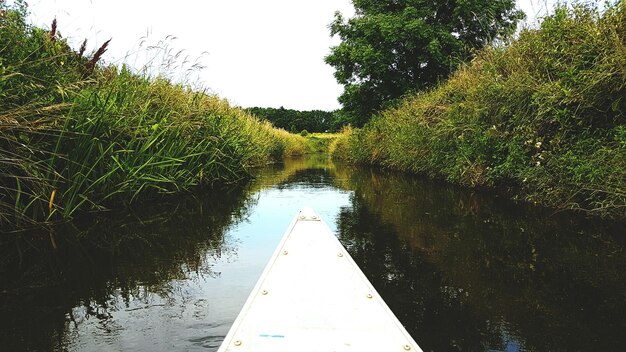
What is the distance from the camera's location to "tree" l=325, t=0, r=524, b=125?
16.9 m

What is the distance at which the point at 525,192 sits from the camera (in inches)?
221

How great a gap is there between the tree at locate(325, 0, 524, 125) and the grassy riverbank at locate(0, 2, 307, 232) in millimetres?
13252

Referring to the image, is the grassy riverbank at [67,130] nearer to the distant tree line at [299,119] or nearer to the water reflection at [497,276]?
the water reflection at [497,276]

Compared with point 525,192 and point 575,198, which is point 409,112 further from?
point 575,198

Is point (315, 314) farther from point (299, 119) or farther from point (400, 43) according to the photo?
point (299, 119)

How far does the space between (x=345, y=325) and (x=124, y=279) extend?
1661 mm

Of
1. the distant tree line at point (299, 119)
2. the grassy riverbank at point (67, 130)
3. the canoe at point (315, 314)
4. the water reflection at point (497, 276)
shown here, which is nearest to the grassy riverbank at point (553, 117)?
the water reflection at point (497, 276)

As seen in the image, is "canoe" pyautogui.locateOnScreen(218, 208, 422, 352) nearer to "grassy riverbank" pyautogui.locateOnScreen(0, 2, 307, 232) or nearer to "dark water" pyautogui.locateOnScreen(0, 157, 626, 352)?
"dark water" pyautogui.locateOnScreen(0, 157, 626, 352)

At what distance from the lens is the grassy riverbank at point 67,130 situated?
3.18m

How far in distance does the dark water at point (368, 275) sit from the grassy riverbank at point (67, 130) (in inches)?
13.8

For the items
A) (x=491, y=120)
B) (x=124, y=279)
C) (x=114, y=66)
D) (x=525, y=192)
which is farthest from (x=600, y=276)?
(x=114, y=66)

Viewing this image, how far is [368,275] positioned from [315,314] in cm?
108

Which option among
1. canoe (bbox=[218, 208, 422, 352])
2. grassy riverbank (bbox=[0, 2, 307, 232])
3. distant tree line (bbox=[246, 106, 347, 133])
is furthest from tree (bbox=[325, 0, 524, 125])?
distant tree line (bbox=[246, 106, 347, 133])

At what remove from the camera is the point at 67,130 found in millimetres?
3533
